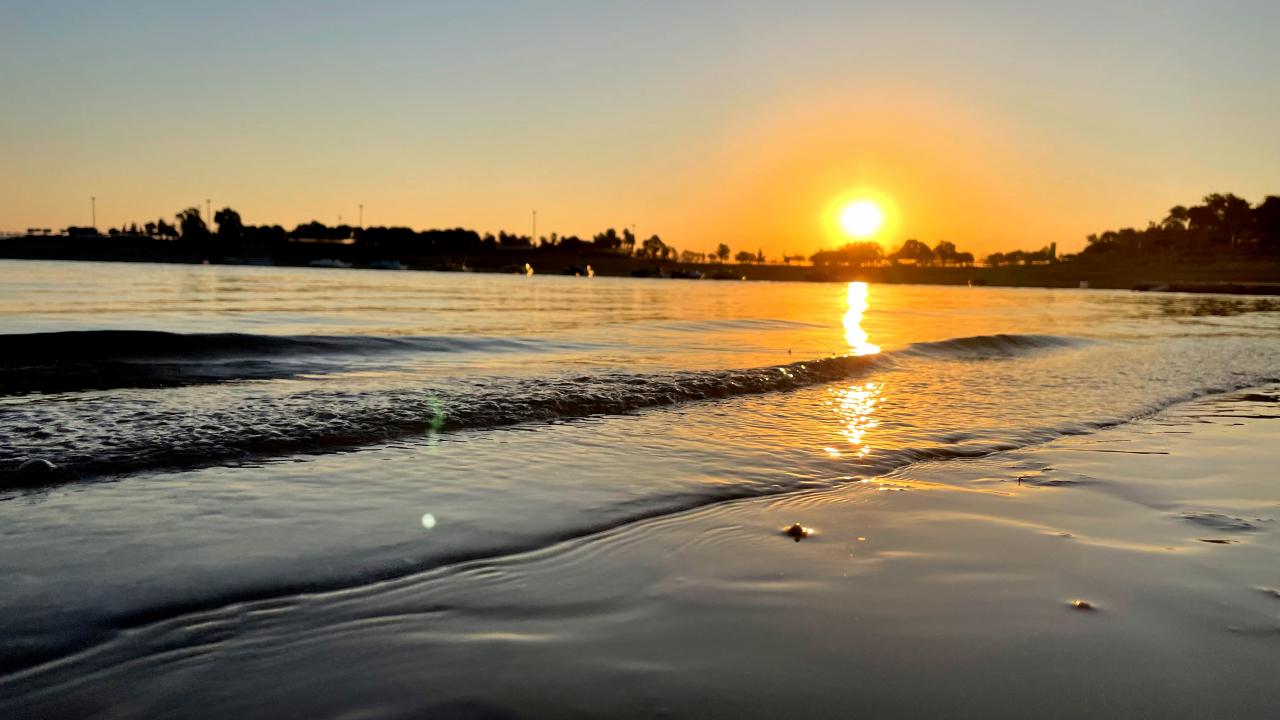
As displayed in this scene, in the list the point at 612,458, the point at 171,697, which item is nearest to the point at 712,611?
the point at 171,697

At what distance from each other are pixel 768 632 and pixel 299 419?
6430 millimetres

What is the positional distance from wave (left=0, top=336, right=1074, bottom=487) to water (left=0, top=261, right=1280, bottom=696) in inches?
1.7

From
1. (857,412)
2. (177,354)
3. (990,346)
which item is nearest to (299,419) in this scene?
(857,412)

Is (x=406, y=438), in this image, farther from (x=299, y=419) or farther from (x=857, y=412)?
(x=857, y=412)

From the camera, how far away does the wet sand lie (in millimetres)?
2908

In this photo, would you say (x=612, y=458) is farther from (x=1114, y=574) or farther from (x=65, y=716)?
(x=65, y=716)

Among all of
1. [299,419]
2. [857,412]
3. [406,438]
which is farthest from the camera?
[857,412]

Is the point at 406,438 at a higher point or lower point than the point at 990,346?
lower

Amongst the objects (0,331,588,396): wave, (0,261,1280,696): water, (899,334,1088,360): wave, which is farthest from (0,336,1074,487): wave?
(899,334,1088,360): wave

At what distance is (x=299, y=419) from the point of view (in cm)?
851

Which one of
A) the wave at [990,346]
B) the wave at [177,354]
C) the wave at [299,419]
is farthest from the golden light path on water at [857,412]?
the wave at [177,354]

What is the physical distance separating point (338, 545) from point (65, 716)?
191 centimetres

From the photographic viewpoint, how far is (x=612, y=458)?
7402 millimetres

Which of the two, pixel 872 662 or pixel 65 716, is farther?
pixel 872 662
